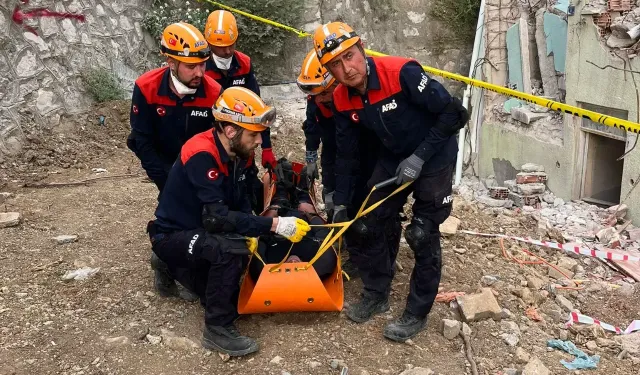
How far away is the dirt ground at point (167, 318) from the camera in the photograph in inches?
142

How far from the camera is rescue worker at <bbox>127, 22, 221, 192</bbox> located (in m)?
4.11

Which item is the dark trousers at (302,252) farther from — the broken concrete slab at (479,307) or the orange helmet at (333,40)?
the orange helmet at (333,40)

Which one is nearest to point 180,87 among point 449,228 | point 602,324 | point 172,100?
point 172,100

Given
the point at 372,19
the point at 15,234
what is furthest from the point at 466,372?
Answer: the point at 372,19

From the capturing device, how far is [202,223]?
3.67 meters

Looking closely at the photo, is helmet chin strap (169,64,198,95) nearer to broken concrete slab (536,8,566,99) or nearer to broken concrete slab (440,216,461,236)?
broken concrete slab (440,216,461,236)

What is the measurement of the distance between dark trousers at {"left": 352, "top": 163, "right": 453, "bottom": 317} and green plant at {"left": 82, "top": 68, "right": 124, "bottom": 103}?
5795 millimetres

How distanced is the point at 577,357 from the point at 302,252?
189 cm

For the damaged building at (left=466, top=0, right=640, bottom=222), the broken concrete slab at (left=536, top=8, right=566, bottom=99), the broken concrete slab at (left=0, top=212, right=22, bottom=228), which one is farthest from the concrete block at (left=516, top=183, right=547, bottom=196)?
the broken concrete slab at (left=0, top=212, right=22, bottom=228)

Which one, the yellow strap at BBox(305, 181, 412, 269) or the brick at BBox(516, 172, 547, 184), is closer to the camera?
the yellow strap at BBox(305, 181, 412, 269)

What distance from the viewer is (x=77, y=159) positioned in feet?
25.5

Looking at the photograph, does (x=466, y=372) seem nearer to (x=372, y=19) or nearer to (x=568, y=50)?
(x=568, y=50)

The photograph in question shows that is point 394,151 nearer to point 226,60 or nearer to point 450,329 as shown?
point 450,329

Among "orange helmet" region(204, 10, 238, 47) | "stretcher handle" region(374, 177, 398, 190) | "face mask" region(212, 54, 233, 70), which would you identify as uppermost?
"orange helmet" region(204, 10, 238, 47)
